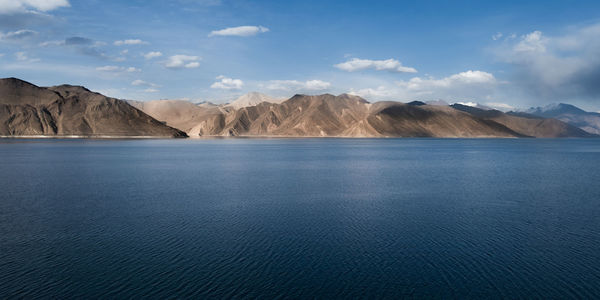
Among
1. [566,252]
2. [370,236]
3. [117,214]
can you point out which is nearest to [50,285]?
[117,214]

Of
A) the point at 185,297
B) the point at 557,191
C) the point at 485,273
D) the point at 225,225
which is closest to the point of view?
the point at 185,297

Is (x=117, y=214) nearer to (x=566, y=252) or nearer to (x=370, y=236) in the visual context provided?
(x=370, y=236)

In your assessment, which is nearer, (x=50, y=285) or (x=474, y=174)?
(x=50, y=285)

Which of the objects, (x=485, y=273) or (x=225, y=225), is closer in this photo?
(x=485, y=273)

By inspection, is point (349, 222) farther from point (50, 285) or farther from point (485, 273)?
point (50, 285)

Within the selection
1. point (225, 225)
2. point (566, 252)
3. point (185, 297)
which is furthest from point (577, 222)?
point (185, 297)

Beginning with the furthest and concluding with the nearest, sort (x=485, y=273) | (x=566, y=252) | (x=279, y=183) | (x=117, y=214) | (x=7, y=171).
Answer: (x=7, y=171), (x=279, y=183), (x=117, y=214), (x=566, y=252), (x=485, y=273)

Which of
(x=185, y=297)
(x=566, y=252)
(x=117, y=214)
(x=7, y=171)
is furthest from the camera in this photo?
(x=7, y=171)

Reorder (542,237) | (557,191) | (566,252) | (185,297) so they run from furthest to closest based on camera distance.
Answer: (557,191) → (542,237) → (566,252) → (185,297)
